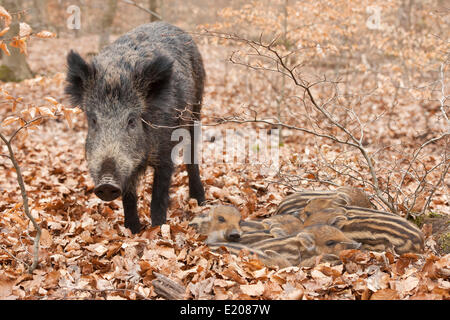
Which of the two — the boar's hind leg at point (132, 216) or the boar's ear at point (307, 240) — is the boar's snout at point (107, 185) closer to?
the boar's hind leg at point (132, 216)

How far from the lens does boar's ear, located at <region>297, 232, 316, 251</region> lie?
355 cm

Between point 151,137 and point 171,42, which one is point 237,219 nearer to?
point 151,137

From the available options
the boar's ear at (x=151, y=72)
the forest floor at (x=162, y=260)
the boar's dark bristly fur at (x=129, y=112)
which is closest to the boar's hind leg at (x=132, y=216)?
the boar's dark bristly fur at (x=129, y=112)

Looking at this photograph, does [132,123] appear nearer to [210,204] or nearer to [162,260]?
[162,260]

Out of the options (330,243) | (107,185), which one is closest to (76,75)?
(107,185)

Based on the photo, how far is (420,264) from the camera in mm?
3404

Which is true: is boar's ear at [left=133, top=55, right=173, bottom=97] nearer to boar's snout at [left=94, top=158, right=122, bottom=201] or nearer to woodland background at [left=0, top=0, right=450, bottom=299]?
woodland background at [left=0, top=0, right=450, bottom=299]

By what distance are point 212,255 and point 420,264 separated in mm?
1692

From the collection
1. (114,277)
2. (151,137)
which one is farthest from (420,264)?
(151,137)

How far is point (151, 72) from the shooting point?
13.9 ft

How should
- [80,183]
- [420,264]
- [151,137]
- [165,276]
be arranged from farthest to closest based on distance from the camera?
[80,183] → [151,137] → [420,264] → [165,276]

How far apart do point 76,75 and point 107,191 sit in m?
1.42

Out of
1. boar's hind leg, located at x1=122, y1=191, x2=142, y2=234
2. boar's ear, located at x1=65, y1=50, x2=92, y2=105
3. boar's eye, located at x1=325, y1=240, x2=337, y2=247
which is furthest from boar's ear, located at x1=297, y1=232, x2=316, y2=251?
boar's ear, located at x1=65, y1=50, x2=92, y2=105
